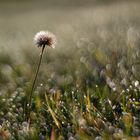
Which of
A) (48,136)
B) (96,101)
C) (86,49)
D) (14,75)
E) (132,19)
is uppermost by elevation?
(132,19)

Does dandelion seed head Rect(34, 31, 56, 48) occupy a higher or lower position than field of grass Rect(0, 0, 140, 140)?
higher

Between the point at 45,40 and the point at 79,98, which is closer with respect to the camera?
the point at 79,98

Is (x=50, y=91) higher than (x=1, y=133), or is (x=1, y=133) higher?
(x=50, y=91)

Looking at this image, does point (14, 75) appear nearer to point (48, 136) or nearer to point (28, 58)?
point (28, 58)

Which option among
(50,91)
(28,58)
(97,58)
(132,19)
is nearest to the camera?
(50,91)

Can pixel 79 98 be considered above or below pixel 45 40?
below

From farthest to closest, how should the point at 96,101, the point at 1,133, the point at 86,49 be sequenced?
the point at 86,49 → the point at 96,101 → the point at 1,133

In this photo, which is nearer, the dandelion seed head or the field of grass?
the field of grass

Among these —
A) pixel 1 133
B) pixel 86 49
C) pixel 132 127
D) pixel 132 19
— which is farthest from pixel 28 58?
pixel 132 127

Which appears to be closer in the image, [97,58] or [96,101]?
[96,101]

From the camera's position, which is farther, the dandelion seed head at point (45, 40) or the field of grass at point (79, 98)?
the dandelion seed head at point (45, 40)

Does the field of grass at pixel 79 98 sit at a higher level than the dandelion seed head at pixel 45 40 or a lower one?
lower
